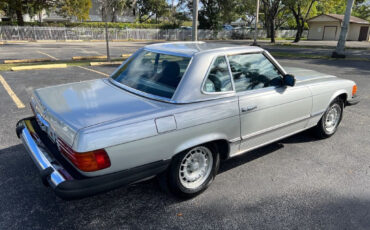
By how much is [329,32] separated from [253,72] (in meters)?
47.9

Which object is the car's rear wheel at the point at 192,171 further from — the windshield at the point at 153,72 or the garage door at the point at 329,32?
the garage door at the point at 329,32

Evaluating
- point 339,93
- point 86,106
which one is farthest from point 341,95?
point 86,106

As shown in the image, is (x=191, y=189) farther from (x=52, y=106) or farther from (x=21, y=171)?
(x=21, y=171)

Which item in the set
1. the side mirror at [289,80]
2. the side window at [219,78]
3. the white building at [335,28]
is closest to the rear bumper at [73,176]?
the side window at [219,78]

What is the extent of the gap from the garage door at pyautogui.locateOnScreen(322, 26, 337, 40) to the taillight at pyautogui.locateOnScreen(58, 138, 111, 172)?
A: 162 feet

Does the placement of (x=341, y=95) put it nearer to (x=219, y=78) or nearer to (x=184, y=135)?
(x=219, y=78)

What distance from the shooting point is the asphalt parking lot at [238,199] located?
2660 mm

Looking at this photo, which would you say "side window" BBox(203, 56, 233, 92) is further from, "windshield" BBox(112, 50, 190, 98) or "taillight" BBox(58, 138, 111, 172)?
"taillight" BBox(58, 138, 111, 172)

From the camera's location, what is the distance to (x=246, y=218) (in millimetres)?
2732

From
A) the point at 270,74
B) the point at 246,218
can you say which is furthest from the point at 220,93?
the point at 246,218

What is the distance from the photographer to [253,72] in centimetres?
345

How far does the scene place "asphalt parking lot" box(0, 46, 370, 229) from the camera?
8.73ft

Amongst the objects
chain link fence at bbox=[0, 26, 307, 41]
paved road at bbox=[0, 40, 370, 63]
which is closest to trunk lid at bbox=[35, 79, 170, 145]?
paved road at bbox=[0, 40, 370, 63]

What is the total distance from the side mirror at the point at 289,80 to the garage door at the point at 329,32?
154 feet
